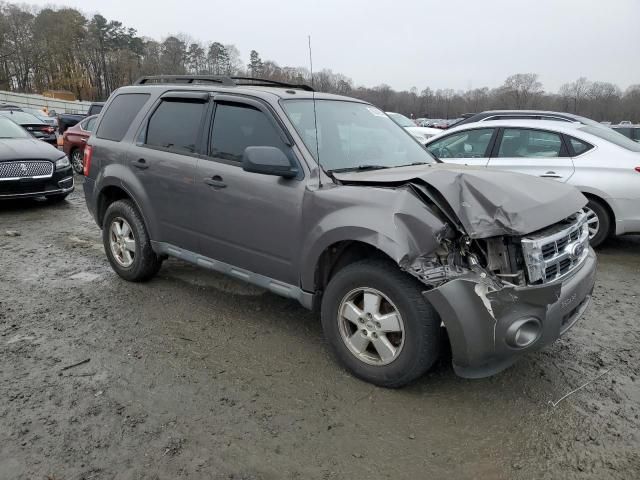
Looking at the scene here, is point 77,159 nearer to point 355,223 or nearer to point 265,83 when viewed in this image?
point 265,83

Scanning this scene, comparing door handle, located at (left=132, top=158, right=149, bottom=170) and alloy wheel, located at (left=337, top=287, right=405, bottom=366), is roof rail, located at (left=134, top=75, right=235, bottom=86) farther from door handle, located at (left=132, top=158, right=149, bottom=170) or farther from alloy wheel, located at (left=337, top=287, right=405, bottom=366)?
alloy wheel, located at (left=337, top=287, right=405, bottom=366)

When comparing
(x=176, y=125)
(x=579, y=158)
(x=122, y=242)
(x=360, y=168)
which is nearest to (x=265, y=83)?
(x=176, y=125)

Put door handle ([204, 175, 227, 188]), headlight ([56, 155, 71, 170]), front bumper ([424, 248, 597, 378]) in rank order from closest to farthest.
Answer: front bumper ([424, 248, 597, 378])
door handle ([204, 175, 227, 188])
headlight ([56, 155, 71, 170])

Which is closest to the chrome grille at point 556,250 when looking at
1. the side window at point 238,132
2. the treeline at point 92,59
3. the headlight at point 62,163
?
the side window at point 238,132

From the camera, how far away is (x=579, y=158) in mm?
6234

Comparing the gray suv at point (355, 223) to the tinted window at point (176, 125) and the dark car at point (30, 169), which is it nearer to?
the tinted window at point (176, 125)

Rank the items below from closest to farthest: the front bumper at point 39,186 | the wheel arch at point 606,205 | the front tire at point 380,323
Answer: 1. the front tire at point 380,323
2. the wheel arch at point 606,205
3. the front bumper at point 39,186

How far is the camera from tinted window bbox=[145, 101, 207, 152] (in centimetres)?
425

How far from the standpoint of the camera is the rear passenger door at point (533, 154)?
6305mm

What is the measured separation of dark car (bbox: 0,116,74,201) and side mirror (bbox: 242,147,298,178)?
6.64 metres

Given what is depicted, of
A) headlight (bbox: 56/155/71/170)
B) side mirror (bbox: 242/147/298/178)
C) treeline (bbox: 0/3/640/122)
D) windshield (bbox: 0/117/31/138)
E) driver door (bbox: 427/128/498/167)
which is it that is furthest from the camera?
treeline (bbox: 0/3/640/122)

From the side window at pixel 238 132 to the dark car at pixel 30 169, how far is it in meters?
5.87

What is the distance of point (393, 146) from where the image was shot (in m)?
4.21

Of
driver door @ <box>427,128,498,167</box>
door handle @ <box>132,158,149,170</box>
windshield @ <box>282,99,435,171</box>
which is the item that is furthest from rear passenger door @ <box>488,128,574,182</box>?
door handle @ <box>132,158,149,170</box>
